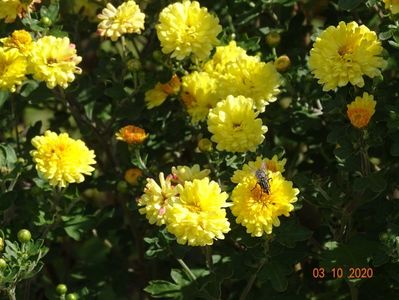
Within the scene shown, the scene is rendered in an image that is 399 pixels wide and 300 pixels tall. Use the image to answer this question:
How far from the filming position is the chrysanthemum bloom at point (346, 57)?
8.08ft

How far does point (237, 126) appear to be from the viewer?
8.14 ft

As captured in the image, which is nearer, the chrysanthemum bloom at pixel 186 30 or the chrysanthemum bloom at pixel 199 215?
the chrysanthemum bloom at pixel 199 215

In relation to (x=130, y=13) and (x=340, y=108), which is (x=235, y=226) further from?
(x=130, y=13)

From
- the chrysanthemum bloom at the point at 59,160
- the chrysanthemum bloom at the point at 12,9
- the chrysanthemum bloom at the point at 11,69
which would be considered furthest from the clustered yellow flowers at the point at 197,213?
the chrysanthemum bloom at the point at 12,9

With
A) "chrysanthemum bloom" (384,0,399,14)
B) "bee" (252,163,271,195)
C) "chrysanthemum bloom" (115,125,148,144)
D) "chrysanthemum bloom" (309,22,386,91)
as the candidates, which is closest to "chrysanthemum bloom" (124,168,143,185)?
"chrysanthemum bloom" (115,125,148,144)

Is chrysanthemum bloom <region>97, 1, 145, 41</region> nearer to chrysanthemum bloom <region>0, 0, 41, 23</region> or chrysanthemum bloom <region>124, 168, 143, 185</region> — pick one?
chrysanthemum bloom <region>0, 0, 41, 23</region>

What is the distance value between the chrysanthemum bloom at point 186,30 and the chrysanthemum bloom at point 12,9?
0.46 meters

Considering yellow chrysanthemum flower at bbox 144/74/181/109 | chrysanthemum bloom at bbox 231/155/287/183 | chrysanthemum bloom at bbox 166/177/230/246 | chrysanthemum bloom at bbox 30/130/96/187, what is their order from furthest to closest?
yellow chrysanthemum flower at bbox 144/74/181/109, chrysanthemum bloom at bbox 30/130/96/187, chrysanthemum bloom at bbox 231/155/287/183, chrysanthemum bloom at bbox 166/177/230/246

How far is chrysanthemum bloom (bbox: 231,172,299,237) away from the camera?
2.32 metres

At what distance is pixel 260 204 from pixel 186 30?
707mm

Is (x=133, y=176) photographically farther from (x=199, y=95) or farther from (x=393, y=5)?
(x=393, y=5)

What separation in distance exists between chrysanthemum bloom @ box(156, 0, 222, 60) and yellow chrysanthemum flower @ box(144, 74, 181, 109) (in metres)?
0.13

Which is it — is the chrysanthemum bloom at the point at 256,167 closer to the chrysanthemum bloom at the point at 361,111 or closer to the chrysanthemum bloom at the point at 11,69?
the chrysanthemum bloom at the point at 361,111
